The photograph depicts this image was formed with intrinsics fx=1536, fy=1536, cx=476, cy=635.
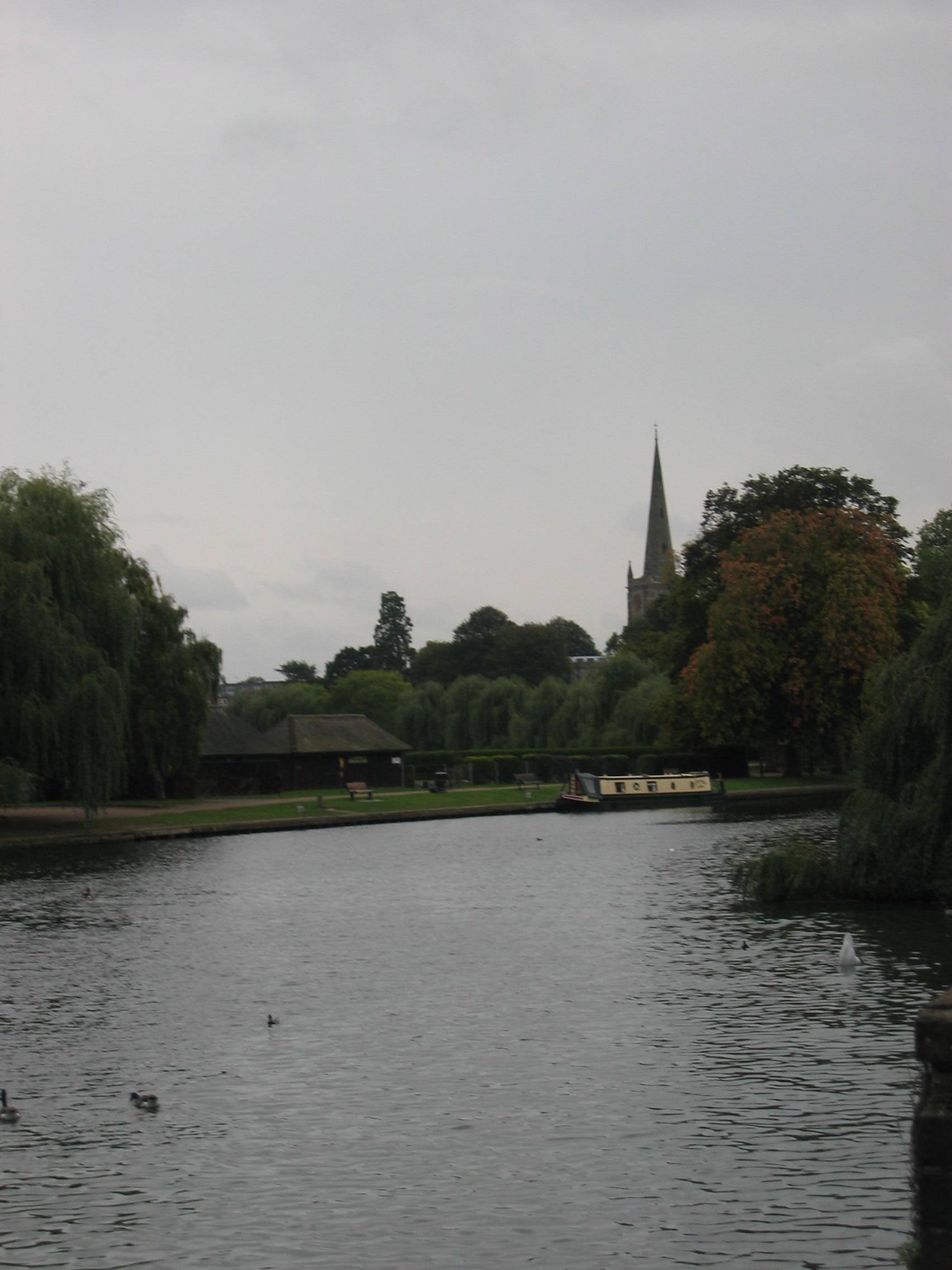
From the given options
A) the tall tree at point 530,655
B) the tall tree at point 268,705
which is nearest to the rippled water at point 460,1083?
the tall tree at point 268,705

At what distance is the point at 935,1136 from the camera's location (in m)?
7.19

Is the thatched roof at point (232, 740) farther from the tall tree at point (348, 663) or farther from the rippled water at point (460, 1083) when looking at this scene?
the tall tree at point (348, 663)

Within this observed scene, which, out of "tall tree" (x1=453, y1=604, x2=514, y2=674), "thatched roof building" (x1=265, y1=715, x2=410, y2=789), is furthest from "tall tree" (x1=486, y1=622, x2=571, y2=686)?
"thatched roof building" (x1=265, y1=715, x2=410, y2=789)

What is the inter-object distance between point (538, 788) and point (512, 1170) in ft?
211

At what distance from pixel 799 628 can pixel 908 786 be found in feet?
154

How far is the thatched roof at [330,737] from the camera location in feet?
252

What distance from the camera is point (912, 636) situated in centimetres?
7819

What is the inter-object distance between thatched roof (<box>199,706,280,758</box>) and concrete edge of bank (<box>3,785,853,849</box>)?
1454cm

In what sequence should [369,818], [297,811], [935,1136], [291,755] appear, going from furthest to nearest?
[291,755] → [297,811] → [369,818] → [935,1136]

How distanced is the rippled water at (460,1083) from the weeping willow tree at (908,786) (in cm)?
86

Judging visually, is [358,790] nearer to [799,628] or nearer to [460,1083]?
[799,628]

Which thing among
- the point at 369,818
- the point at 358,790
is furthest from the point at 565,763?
the point at 369,818

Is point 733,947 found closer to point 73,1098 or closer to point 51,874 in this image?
point 73,1098

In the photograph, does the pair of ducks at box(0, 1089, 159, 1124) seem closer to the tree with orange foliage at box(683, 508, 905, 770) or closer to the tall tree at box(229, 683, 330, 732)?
the tree with orange foliage at box(683, 508, 905, 770)
